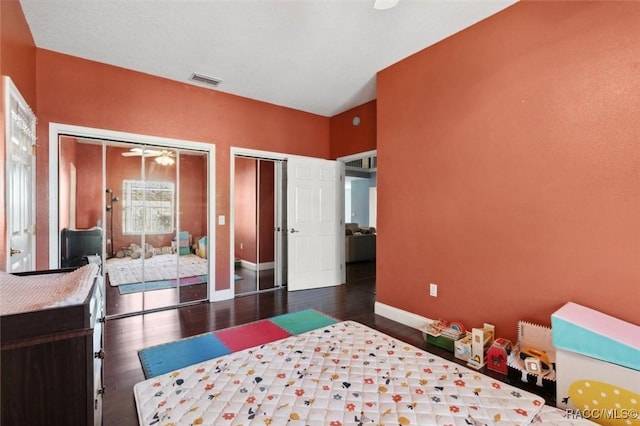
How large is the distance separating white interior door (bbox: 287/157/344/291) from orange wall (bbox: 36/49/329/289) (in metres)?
0.43

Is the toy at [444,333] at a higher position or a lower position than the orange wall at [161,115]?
lower

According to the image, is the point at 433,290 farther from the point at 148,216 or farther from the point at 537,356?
the point at 148,216

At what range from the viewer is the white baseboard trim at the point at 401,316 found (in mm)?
3074

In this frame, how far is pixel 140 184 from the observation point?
417 centimetres

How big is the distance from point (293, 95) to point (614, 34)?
10.8 feet

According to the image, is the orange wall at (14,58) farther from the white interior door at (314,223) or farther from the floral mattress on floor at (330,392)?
the white interior door at (314,223)

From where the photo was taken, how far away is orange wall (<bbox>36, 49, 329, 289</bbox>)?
3.03m

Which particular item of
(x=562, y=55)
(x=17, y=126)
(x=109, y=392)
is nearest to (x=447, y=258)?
(x=562, y=55)

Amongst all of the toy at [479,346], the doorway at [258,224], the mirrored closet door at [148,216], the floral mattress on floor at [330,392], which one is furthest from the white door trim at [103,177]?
the toy at [479,346]

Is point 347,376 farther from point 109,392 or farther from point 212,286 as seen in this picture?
point 212,286

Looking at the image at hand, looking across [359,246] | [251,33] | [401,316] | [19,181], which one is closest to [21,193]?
[19,181]

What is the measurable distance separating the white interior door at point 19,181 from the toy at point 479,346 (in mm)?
3445

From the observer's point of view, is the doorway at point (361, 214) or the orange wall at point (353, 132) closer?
the orange wall at point (353, 132)

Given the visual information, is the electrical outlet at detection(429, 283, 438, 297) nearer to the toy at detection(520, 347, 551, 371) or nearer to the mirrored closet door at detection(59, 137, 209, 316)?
the toy at detection(520, 347, 551, 371)
